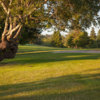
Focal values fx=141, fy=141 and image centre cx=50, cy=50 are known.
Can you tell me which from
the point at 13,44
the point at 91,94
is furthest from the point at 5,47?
the point at 91,94

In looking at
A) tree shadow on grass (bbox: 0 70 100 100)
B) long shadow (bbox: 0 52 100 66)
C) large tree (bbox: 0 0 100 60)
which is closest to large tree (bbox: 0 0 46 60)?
large tree (bbox: 0 0 100 60)

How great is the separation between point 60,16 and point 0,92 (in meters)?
7.24

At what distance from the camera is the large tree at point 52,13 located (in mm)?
10192

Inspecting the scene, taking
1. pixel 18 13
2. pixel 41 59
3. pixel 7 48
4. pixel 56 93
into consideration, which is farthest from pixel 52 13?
pixel 41 59

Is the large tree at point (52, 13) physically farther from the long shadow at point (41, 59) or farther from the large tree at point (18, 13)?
the long shadow at point (41, 59)

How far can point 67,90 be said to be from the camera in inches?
272

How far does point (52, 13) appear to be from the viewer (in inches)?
437

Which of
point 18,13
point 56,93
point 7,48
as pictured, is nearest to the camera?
point 56,93

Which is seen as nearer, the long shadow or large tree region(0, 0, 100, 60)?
large tree region(0, 0, 100, 60)

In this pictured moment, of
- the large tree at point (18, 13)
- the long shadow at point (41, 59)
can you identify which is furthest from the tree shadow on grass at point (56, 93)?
the long shadow at point (41, 59)

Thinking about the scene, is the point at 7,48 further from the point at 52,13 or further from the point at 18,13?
the point at 52,13

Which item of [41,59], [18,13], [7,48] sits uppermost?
[18,13]

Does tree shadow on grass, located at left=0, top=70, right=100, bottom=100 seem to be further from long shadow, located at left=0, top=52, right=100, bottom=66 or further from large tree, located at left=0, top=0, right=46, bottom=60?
long shadow, located at left=0, top=52, right=100, bottom=66

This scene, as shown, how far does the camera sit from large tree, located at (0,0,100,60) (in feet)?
33.4
